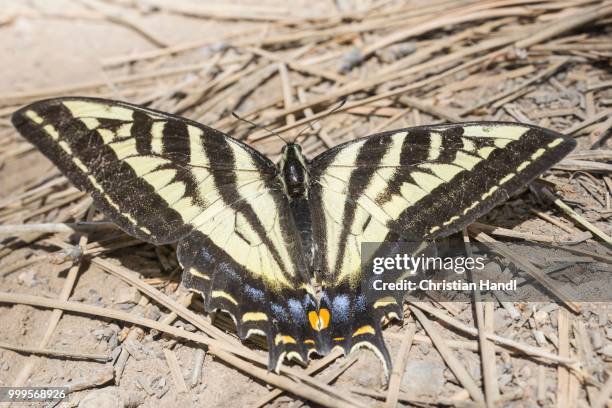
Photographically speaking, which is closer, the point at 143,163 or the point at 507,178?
the point at 507,178

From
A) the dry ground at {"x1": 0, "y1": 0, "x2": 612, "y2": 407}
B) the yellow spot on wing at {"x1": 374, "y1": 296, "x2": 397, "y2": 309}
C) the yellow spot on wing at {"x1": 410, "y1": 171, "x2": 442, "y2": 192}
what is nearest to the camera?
the dry ground at {"x1": 0, "y1": 0, "x2": 612, "y2": 407}

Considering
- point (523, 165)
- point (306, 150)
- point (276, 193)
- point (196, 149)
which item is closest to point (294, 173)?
point (276, 193)

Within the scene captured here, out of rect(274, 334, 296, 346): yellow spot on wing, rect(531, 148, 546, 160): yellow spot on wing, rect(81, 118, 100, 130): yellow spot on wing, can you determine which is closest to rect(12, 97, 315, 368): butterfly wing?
rect(81, 118, 100, 130): yellow spot on wing

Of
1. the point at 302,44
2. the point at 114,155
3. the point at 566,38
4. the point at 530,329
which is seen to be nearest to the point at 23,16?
the point at 302,44

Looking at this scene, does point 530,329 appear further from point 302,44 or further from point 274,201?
point 302,44

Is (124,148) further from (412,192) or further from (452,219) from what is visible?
(452,219)

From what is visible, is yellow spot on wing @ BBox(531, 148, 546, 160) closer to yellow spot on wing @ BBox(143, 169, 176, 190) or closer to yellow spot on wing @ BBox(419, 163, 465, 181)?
yellow spot on wing @ BBox(419, 163, 465, 181)
